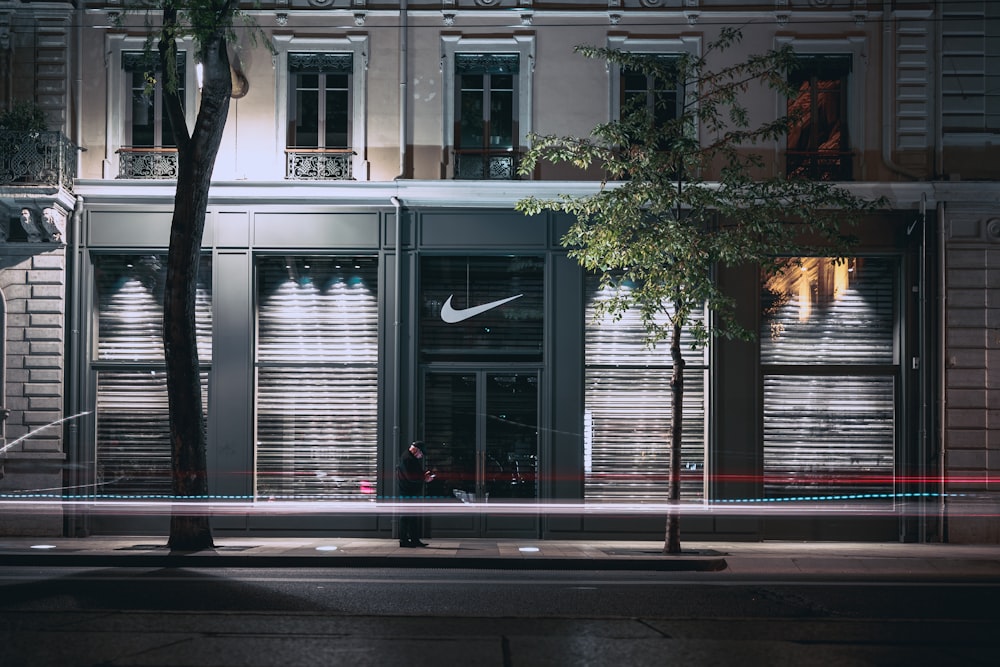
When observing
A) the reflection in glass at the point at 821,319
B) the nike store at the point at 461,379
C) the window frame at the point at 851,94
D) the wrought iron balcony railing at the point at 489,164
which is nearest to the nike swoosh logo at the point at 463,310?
the nike store at the point at 461,379

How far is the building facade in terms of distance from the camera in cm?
1803

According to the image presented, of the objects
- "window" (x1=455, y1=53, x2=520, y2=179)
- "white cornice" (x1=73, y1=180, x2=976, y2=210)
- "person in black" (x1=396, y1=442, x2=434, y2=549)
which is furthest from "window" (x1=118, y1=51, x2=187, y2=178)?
"person in black" (x1=396, y1=442, x2=434, y2=549)

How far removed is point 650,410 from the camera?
18.4 metres

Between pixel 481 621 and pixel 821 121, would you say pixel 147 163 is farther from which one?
pixel 481 621

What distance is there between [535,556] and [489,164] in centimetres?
714

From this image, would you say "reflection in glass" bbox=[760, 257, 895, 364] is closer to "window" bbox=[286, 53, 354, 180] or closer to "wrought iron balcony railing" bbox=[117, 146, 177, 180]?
"window" bbox=[286, 53, 354, 180]

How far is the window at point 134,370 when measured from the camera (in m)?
18.3

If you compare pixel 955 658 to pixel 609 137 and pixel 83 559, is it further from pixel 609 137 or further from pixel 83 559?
pixel 83 559

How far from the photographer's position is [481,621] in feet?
29.1

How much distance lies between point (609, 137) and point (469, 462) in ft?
20.9

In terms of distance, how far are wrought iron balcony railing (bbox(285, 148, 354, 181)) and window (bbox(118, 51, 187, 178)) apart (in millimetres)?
2083

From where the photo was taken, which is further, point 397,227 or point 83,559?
point 397,227

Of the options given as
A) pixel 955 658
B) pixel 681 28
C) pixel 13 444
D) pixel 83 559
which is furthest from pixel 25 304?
pixel 955 658

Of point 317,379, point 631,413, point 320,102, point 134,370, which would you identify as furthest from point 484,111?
point 134,370
